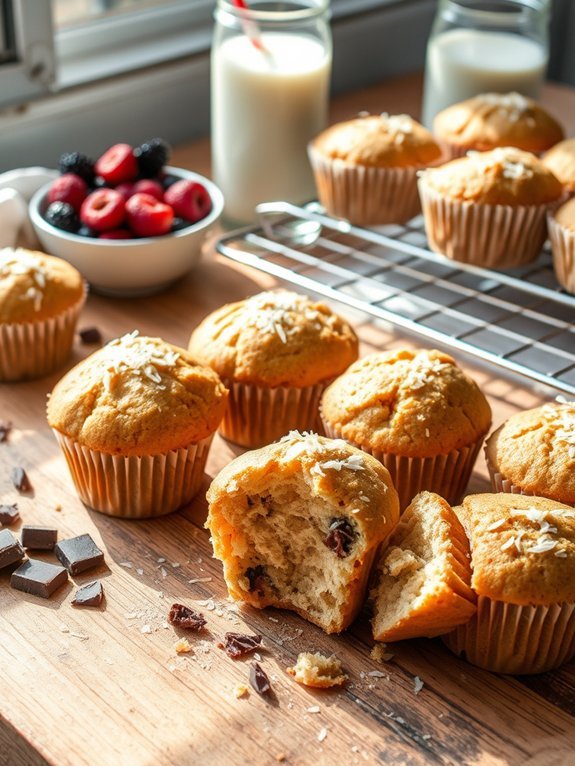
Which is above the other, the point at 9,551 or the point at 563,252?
the point at 563,252

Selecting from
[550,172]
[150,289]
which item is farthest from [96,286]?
[550,172]

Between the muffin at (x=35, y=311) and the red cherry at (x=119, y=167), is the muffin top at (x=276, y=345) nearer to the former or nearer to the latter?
the muffin at (x=35, y=311)

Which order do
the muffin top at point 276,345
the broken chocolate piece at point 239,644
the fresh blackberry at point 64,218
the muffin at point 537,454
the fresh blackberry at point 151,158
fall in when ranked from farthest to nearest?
the fresh blackberry at point 151,158, the fresh blackberry at point 64,218, the muffin top at point 276,345, the muffin at point 537,454, the broken chocolate piece at point 239,644

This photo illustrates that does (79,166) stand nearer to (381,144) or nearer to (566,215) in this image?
(381,144)

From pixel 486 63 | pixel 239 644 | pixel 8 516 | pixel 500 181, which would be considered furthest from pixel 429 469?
pixel 486 63

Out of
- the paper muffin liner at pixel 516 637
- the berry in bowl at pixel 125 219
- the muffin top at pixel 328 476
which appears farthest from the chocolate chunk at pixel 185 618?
the berry in bowl at pixel 125 219

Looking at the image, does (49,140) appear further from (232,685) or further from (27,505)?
(232,685)

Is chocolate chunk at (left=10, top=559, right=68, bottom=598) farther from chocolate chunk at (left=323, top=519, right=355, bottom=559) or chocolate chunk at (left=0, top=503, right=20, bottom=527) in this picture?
chocolate chunk at (left=323, top=519, right=355, bottom=559)
